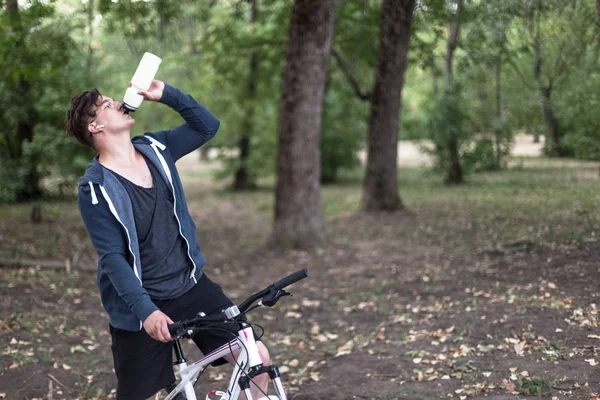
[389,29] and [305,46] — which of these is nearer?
[305,46]

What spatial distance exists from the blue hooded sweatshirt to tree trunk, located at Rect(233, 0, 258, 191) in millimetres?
17030

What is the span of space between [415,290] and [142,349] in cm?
545

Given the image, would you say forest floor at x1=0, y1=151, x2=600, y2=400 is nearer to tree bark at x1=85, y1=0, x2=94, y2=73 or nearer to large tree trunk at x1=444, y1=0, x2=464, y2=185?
tree bark at x1=85, y1=0, x2=94, y2=73

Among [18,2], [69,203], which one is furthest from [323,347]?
[69,203]

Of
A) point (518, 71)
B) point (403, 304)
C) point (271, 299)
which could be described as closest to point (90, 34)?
point (518, 71)

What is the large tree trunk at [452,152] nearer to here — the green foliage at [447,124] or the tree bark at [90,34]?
the green foliage at [447,124]

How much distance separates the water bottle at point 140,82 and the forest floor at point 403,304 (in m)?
3.02

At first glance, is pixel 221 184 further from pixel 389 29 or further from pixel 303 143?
pixel 303 143

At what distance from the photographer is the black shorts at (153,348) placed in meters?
3.41

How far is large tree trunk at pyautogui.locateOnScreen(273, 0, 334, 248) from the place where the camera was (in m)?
10.9

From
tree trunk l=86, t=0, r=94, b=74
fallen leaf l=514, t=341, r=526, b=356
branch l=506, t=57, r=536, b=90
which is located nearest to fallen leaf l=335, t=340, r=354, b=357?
fallen leaf l=514, t=341, r=526, b=356

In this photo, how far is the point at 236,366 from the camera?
3.16 m

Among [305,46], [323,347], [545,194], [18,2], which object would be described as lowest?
[323,347]

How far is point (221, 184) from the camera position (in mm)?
27656
